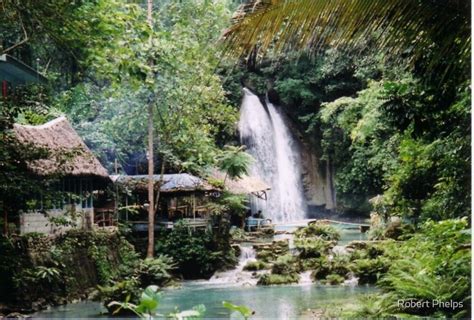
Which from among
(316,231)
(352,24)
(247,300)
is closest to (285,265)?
(316,231)

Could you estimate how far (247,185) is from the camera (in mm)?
3920

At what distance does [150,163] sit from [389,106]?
133 centimetres

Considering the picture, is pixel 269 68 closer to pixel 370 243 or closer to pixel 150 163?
pixel 150 163

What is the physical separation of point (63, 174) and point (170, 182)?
611mm

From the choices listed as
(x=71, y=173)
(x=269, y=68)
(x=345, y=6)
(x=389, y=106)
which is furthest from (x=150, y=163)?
(x=345, y=6)

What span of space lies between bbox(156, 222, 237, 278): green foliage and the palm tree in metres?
1.62

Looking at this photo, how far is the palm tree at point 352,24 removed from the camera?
5.85 ft

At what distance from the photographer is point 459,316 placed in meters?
2.01

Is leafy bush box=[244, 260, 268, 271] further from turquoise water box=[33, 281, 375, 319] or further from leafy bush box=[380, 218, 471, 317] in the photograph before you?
leafy bush box=[380, 218, 471, 317]

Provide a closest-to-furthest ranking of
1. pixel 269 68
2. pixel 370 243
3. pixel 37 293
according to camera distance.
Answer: pixel 269 68, pixel 37 293, pixel 370 243

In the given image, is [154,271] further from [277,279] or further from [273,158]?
[273,158]

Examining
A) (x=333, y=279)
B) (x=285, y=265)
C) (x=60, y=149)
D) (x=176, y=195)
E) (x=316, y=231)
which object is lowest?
(x=333, y=279)

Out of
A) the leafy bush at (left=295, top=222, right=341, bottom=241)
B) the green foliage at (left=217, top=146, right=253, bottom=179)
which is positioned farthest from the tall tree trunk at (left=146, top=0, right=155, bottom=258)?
the leafy bush at (left=295, top=222, right=341, bottom=241)

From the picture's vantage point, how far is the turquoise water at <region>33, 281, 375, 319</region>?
2.57 meters
